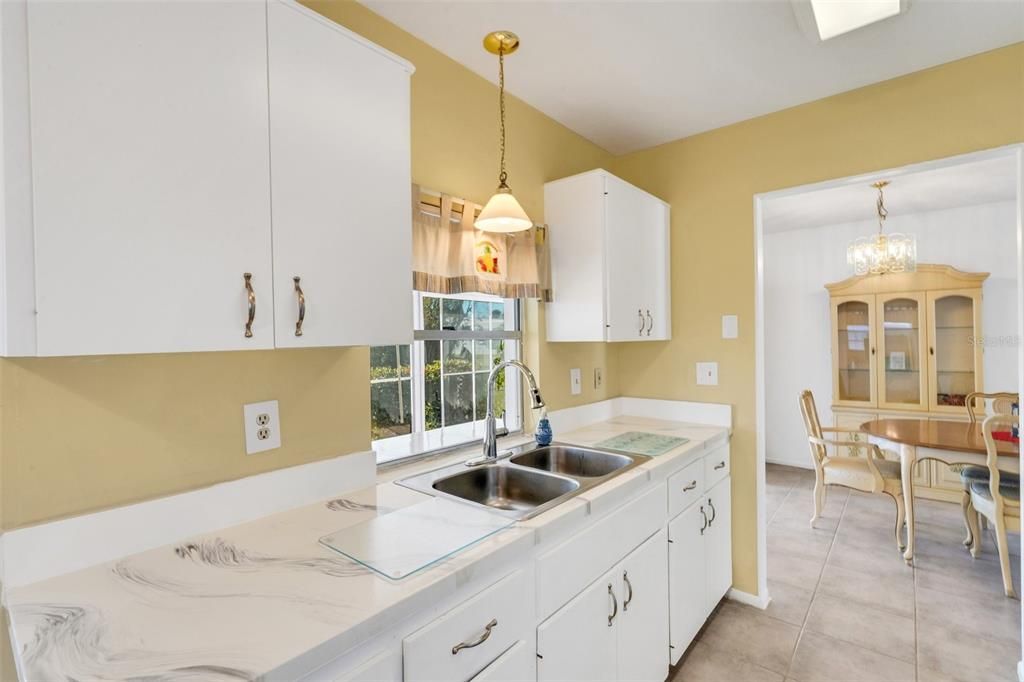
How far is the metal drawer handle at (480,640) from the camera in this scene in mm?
955

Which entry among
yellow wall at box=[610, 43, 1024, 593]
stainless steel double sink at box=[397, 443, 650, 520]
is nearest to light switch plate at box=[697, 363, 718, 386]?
yellow wall at box=[610, 43, 1024, 593]

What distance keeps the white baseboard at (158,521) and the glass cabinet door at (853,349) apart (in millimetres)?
4613

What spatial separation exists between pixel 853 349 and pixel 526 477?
4124 mm

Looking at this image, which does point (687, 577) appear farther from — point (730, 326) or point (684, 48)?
point (684, 48)

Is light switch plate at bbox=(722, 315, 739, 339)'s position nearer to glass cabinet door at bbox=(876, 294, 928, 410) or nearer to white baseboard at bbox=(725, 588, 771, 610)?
white baseboard at bbox=(725, 588, 771, 610)

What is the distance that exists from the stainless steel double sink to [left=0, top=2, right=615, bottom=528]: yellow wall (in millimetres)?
302

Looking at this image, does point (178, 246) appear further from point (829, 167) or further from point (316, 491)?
point (829, 167)

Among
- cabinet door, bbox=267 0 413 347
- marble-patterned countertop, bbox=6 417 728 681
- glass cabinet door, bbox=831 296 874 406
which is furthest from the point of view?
glass cabinet door, bbox=831 296 874 406

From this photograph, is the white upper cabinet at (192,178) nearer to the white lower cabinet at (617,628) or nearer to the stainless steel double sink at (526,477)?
the stainless steel double sink at (526,477)

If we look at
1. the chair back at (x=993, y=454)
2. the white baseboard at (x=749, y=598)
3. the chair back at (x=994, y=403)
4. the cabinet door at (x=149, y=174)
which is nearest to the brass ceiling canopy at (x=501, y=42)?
the cabinet door at (x=149, y=174)

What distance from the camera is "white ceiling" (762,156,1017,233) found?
3.06m

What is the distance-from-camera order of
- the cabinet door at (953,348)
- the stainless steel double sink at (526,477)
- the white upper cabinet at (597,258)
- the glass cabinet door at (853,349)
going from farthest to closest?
the glass cabinet door at (853,349) → the cabinet door at (953,348) → the white upper cabinet at (597,258) → the stainless steel double sink at (526,477)

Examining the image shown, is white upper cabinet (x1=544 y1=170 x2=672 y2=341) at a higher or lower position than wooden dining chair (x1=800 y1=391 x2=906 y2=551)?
higher

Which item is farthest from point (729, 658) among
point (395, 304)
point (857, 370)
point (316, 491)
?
point (857, 370)
